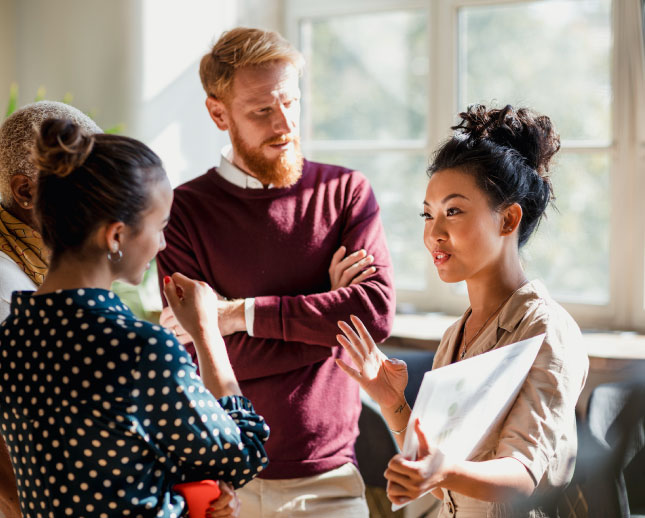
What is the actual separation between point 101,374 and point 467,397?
56 cm

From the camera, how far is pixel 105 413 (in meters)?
1.07

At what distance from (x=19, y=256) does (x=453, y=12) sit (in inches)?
97.3

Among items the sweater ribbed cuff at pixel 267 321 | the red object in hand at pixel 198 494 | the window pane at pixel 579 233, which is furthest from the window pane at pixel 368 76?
the red object in hand at pixel 198 494

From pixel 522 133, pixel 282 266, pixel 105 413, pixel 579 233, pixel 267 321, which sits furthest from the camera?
pixel 579 233

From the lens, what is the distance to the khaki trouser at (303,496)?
6.32 feet

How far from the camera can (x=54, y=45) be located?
369 centimetres

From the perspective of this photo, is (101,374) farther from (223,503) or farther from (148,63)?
(148,63)

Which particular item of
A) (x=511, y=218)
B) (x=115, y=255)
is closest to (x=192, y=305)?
(x=115, y=255)

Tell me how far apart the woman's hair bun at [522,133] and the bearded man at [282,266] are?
0.53 m

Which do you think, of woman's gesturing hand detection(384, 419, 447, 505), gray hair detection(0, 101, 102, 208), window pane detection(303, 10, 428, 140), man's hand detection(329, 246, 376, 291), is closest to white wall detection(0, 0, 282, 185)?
window pane detection(303, 10, 428, 140)

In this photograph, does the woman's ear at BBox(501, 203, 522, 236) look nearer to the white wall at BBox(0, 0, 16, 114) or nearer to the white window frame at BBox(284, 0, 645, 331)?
→ the white window frame at BBox(284, 0, 645, 331)

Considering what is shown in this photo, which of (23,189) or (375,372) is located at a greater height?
(23,189)

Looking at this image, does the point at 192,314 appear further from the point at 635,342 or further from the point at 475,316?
the point at 635,342

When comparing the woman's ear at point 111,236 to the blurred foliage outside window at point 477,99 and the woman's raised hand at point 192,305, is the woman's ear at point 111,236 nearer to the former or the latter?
the woman's raised hand at point 192,305
